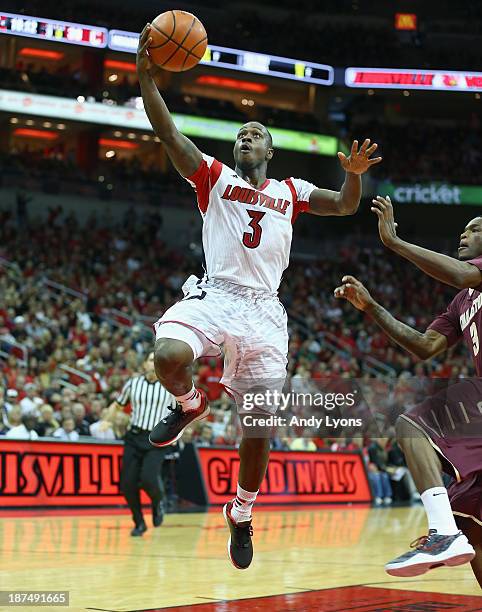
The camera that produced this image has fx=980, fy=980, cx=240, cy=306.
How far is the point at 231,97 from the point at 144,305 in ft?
54.9

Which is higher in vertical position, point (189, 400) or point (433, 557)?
point (189, 400)

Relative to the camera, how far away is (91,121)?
30906 millimetres

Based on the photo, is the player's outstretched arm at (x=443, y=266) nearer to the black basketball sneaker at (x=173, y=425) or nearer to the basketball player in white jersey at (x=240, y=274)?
the basketball player in white jersey at (x=240, y=274)

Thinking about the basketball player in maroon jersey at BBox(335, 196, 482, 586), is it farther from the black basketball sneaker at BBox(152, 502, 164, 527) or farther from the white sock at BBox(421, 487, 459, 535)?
the black basketball sneaker at BBox(152, 502, 164, 527)

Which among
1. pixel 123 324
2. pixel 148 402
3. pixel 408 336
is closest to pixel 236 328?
pixel 408 336

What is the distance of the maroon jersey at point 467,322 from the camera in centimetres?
629

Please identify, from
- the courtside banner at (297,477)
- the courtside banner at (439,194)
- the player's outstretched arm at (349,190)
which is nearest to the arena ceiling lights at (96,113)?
the courtside banner at (439,194)

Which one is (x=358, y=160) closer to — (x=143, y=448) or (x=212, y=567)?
(x=212, y=567)

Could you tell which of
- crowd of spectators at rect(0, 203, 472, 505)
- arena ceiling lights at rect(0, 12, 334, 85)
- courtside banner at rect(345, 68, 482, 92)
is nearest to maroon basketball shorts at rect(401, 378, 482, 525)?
crowd of spectators at rect(0, 203, 472, 505)

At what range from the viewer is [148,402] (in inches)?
496

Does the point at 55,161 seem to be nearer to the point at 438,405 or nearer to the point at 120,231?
the point at 120,231

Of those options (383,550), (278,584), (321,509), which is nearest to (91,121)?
(321,509)

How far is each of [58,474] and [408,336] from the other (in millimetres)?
9769

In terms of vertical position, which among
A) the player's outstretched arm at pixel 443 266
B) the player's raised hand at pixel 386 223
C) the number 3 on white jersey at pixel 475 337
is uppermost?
the player's raised hand at pixel 386 223
